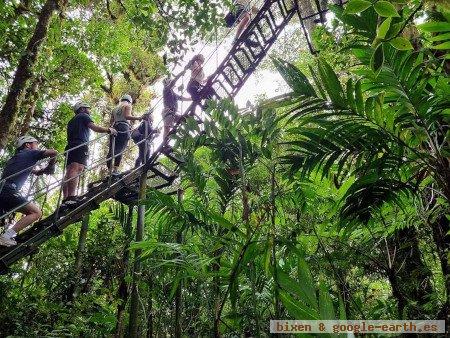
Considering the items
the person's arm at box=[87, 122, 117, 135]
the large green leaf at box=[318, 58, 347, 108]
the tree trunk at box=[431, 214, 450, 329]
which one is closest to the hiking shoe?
the person's arm at box=[87, 122, 117, 135]

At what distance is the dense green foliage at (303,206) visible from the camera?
1.76 meters

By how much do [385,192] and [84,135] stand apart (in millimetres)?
4322

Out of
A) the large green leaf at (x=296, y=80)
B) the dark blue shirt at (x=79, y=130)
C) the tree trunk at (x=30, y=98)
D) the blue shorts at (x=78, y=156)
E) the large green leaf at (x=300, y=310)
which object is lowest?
the large green leaf at (x=300, y=310)

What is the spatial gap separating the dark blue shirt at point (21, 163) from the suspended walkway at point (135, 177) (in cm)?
38

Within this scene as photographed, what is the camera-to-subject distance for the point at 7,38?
635cm

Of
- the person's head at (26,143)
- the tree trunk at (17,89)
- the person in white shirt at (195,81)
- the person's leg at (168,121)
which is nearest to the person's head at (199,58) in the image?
the person in white shirt at (195,81)

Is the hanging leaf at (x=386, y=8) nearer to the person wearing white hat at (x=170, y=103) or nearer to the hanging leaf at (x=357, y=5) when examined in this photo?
the hanging leaf at (x=357, y=5)

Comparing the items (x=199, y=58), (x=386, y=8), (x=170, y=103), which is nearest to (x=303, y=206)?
(x=386, y=8)

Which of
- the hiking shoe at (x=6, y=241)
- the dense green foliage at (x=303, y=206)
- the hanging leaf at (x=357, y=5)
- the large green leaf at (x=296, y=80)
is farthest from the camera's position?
the hiking shoe at (x=6, y=241)

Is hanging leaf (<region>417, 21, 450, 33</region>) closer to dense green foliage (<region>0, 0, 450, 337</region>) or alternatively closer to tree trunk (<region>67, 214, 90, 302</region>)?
dense green foliage (<region>0, 0, 450, 337</region>)

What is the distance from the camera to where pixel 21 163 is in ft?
15.2

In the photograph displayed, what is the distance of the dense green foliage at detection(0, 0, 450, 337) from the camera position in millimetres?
1756

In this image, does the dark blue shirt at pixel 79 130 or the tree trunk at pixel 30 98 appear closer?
the dark blue shirt at pixel 79 130

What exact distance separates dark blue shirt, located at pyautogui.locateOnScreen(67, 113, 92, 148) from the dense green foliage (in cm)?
145
